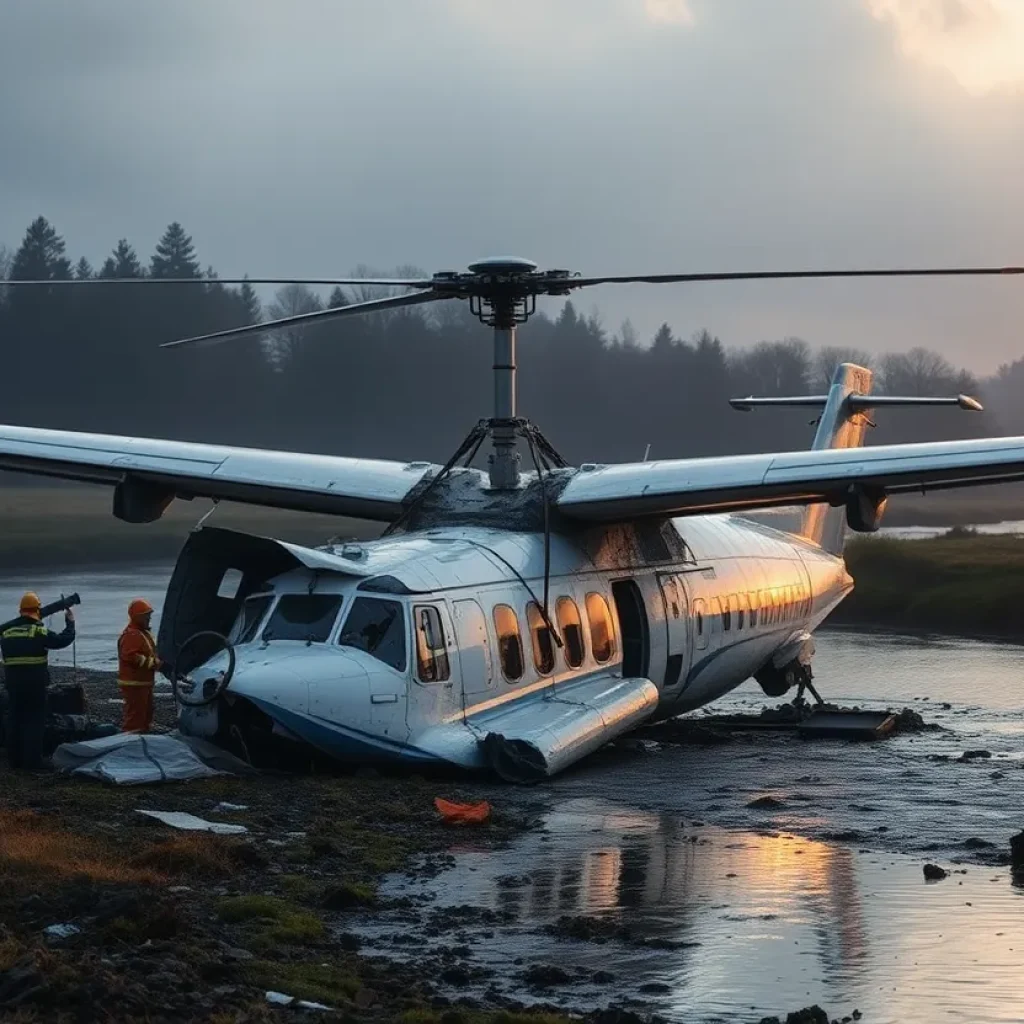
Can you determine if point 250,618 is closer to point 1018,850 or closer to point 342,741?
point 342,741

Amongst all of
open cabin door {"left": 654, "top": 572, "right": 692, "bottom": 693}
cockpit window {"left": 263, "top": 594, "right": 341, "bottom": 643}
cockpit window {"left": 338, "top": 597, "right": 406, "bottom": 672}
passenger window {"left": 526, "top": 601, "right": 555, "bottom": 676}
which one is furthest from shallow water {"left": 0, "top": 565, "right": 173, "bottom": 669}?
cockpit window {"left": 338, "top": 597, "right": 406, "bottom": 672}

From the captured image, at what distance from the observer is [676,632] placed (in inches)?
873

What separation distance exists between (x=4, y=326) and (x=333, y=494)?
71985 millimetres

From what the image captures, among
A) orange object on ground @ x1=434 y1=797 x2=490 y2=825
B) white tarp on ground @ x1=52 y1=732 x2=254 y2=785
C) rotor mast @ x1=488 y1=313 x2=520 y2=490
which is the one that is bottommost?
orange object on ground @ x1=434 y1=797 x2=490 y2=825

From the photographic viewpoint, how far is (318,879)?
42.8 feet

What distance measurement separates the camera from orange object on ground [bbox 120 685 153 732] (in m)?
18.5

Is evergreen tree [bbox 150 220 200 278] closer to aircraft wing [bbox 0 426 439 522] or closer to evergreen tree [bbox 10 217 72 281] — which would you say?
evergreen tree [bbox 10 217 72 281]

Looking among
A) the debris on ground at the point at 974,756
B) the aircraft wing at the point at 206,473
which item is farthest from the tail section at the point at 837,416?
the aircraft wing at the point at 206,473

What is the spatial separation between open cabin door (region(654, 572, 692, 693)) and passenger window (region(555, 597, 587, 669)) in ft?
6.80

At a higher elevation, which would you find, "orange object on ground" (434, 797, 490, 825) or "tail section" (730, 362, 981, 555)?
"tail section" (730, 362, 981, 555)

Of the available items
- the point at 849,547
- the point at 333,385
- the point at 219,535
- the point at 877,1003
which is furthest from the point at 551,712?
the point at 333,385

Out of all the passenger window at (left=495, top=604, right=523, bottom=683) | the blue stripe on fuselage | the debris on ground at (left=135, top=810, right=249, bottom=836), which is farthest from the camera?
the passenger window at (left=495, top=604, right=523, bottom=683)

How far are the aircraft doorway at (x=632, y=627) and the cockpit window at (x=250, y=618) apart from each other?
5192 millimetres

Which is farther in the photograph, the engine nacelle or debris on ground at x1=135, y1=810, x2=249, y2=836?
the engine nacelle
